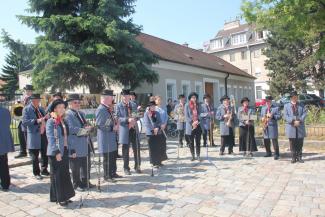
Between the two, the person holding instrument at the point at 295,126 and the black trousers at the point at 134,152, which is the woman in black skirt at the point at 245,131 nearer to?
the person holding instrument at the point at 295,126

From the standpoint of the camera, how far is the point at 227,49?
177ft

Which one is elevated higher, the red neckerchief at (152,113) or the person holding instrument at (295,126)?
the red neckerchief at (152,113)

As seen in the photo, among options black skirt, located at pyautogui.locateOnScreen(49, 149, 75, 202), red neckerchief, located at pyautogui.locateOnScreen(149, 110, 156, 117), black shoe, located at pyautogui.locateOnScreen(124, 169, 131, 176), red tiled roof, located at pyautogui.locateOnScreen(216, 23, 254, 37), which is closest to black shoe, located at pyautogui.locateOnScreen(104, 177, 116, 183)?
black shoe, located at pyautogui.locateOnScreen(124, 169, 131, 176)

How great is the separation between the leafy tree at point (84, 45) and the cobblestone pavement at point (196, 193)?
22.8 feet

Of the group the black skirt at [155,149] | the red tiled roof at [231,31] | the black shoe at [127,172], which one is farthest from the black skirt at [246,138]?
the red tiled roof at [231,31]

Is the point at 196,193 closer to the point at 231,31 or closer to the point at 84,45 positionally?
the point at 84,45

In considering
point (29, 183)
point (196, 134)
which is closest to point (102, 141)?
point (29, 183)

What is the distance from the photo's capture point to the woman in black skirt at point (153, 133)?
856 cm

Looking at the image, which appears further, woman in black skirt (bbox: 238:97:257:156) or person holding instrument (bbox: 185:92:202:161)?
woman in black skirt (bbox: 238:97:257:156)

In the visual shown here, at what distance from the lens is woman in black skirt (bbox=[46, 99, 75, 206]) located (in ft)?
18.3

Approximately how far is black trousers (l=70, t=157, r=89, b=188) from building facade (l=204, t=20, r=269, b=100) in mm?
44189

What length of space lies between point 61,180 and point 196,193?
7.98ft

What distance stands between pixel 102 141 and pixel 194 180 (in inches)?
84.0

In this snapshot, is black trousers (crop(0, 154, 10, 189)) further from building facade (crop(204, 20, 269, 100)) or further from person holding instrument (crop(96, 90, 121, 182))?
building facade (crop(204, 20, 269, 100))
